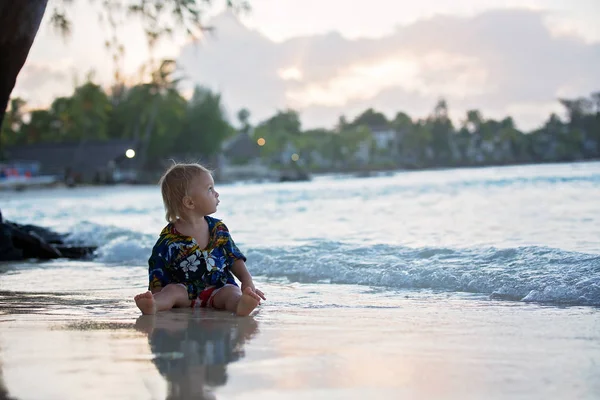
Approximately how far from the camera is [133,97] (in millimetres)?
68312

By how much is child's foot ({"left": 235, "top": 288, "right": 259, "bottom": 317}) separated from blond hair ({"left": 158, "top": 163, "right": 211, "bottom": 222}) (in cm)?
69

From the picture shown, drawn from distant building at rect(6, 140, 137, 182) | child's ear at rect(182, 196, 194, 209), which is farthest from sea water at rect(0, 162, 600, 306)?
distant building at rect(6, 140, 137, 182)

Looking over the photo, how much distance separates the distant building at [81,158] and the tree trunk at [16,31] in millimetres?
56084

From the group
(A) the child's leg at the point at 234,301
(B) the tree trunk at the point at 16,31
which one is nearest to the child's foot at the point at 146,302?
(A) the child's leg at the point at 234,301

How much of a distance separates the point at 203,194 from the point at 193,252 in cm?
32

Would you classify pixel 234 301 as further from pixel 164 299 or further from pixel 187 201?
pixel 187 201

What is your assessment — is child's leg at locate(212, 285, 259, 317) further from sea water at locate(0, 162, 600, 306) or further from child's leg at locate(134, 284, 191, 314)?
sea water at locate(0, 162, 600, 306)

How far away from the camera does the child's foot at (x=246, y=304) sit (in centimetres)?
370

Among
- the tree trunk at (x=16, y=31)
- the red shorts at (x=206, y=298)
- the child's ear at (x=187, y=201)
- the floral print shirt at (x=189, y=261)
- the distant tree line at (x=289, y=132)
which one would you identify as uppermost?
the distant tree line at (x=289, y=132)

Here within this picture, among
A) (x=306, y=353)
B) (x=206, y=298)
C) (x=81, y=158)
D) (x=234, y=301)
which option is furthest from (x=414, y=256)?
(x=81, y=158)

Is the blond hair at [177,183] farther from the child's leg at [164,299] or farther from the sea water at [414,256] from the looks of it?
the sea water at [414,256]

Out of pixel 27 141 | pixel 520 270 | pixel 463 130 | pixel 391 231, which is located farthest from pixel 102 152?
pixel 463 130

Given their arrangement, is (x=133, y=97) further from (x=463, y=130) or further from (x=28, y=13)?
(x=463, y=130)

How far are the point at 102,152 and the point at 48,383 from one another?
63.3 m
